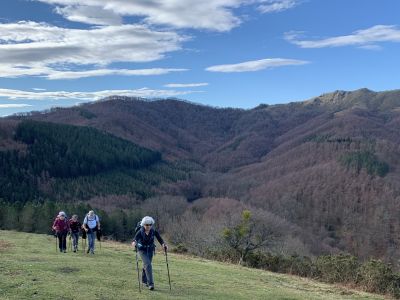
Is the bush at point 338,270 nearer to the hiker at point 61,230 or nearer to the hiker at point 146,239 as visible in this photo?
the hiker at point 146,239

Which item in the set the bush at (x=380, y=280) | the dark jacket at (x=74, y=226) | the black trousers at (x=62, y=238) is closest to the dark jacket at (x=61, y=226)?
the black trousers at (x=62, y=238)

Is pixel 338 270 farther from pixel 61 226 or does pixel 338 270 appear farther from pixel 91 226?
pixel 61 226

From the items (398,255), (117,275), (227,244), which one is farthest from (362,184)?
(117,275)

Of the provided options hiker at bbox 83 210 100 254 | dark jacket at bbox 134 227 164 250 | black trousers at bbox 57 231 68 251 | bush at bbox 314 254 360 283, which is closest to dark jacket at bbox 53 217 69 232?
black trousers at bbox 57 231 68 251

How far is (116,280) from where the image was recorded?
18828 mm

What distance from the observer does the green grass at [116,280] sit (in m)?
16.3

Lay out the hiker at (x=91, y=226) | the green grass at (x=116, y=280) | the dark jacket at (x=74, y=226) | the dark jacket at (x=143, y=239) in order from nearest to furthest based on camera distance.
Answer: the green grass at (x=116, y=280), the dark jacket at (x=143, y=239), the hiker at (x=91, y=226), the dark jacket at (x=74, y=226)

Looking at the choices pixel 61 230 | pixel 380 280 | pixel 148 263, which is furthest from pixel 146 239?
pixel 380 280

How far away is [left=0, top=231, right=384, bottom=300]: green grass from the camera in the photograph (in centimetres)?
1628

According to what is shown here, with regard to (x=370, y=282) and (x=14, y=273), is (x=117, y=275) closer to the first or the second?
(x=14, y=273)

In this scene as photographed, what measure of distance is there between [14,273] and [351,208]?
174m

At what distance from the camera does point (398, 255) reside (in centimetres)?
11800

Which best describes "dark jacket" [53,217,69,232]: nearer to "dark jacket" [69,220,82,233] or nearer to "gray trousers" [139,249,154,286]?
"dark jacket" [69,220,82,233]

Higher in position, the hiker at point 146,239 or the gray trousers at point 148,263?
the hiker at point 146,239
